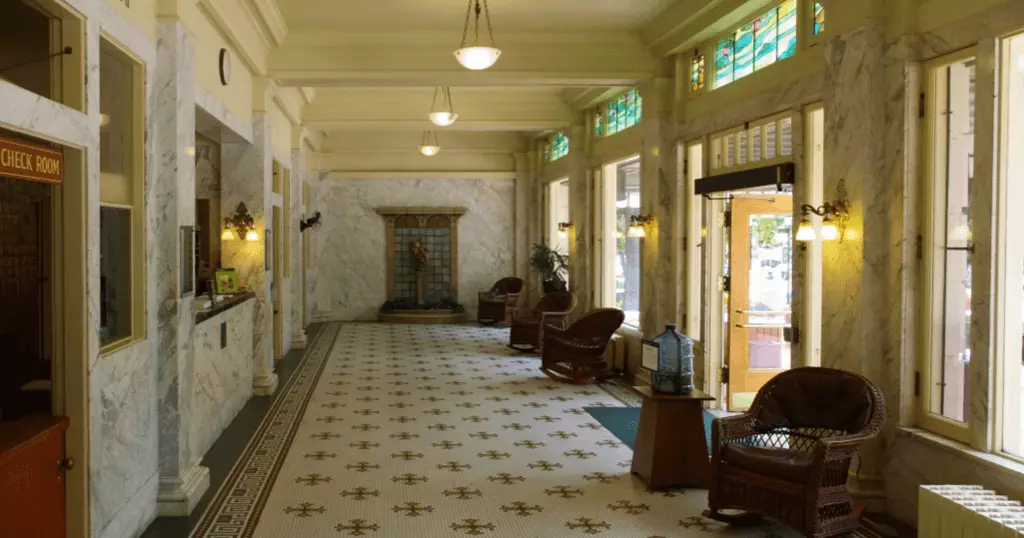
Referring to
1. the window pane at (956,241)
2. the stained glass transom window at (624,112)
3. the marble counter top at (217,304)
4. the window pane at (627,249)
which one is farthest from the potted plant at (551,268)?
the window pane at (956,241)

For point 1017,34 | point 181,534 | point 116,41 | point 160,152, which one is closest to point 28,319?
point 160,152

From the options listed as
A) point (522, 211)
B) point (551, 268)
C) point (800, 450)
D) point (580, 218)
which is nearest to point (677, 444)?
point (800, 450)

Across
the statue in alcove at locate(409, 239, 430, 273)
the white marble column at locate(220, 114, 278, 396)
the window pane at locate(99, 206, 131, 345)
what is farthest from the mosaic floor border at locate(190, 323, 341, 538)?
the statue in alcove at locate(409, 239, 430, 273)

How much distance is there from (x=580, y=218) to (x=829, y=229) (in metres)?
7.70

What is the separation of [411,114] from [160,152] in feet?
26.9

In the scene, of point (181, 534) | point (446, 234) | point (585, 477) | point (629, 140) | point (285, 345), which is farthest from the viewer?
point (446, 234)

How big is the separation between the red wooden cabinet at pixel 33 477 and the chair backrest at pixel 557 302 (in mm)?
9706

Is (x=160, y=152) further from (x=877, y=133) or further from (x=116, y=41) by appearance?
(x=877, y=133)

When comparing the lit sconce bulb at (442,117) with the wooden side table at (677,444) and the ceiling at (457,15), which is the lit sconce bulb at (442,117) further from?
the wooden side table at (677,444)

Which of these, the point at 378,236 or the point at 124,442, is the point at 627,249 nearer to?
the point at 378,236

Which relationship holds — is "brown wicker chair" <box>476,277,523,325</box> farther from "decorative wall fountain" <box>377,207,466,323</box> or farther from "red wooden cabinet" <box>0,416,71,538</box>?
"red wooden cabinet" <box>0,416,71,538</box>

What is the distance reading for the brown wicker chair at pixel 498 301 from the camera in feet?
58.3

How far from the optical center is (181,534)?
518 cm

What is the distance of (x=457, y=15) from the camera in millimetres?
8914
